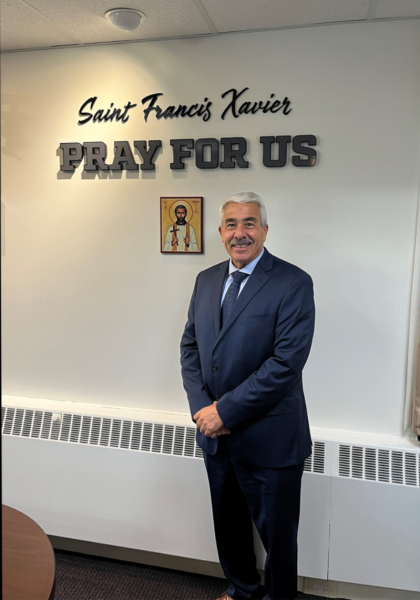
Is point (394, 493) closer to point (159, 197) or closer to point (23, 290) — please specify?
point (159, 197)

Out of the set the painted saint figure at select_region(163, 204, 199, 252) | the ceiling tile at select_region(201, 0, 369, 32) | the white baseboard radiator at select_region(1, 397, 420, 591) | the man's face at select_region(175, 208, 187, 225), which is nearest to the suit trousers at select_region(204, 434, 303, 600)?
the white baseboard radiator at select_region(1, 397, 420, 591)

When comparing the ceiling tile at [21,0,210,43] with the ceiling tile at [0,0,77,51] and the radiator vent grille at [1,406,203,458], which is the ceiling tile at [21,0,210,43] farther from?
the radiator vent grille at [1,406,203,458]

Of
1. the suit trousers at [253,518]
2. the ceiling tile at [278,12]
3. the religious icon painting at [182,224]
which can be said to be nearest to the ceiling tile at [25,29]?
the ceiling tile at [278,12]

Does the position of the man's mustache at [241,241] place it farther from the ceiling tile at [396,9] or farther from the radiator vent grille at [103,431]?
the ceiling tile at [396,9]

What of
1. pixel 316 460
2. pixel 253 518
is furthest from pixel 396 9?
pixel 253 518

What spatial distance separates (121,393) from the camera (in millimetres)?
2596

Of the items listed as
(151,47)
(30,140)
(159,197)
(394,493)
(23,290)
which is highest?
(151,47)

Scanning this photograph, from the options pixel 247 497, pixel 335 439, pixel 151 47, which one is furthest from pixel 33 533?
pixel 151 47

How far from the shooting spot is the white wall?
86.5 inches

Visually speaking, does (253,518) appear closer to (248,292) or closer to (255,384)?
(255,384)

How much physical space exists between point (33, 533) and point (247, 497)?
871 millimetres

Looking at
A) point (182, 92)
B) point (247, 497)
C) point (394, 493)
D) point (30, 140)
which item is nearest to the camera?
point (247, 497)

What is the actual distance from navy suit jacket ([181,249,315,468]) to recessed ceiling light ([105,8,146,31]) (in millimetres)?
1229

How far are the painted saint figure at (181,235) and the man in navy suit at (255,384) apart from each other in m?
0.44
